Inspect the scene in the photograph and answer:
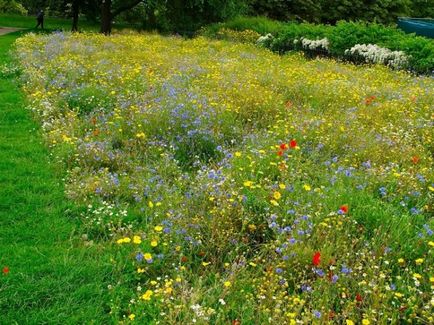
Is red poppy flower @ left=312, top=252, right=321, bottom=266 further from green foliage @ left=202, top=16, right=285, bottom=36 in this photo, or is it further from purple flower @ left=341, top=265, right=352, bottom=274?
green foliage @ left=202, top=16, right=285, bottom=36

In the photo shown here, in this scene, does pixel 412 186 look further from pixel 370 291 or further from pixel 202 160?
pixel 202 160

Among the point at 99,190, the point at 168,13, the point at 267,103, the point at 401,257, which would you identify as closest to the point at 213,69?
the point at 267,103

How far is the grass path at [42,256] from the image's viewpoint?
11.2 ft

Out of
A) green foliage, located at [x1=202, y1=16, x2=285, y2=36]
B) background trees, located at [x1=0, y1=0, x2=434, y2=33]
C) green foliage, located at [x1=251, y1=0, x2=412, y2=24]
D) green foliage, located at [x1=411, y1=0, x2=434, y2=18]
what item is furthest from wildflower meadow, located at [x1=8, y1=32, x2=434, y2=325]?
green foliage, located at [x1=411, y1=0, x2=434, y2=18]

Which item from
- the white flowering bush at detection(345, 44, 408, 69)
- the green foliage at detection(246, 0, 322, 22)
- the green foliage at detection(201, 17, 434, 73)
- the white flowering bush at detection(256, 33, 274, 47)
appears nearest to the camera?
the green foliage at detection(201, 17, 434, 73)

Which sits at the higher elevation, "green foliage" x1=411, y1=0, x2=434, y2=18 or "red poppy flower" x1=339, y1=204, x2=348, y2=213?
"green foliage" x1=411, y1=0, x2=434, y2=18

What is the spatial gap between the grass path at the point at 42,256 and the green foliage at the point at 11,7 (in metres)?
33.5

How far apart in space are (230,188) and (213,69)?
6.94m

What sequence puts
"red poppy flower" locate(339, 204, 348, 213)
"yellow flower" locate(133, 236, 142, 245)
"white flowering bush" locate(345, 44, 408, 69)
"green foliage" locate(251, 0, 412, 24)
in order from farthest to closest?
1. "green foliage" locate(251, 0, 412, 24)
2. "white flowering bush" locate(345, 44, 408, 69)
3. "red poppy flower" locate(339, 204, 348, 213)
4. "yellow flower" locate(133, 236, 142, 245)

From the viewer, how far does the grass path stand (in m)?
3.41

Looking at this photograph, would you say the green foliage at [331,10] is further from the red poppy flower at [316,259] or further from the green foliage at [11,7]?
the red poppy flower at [316,259]

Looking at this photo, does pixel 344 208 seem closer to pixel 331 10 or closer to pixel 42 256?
pixel 42 256

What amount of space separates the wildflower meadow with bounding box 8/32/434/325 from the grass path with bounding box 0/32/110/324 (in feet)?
0.52

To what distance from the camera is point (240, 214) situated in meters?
4.34
